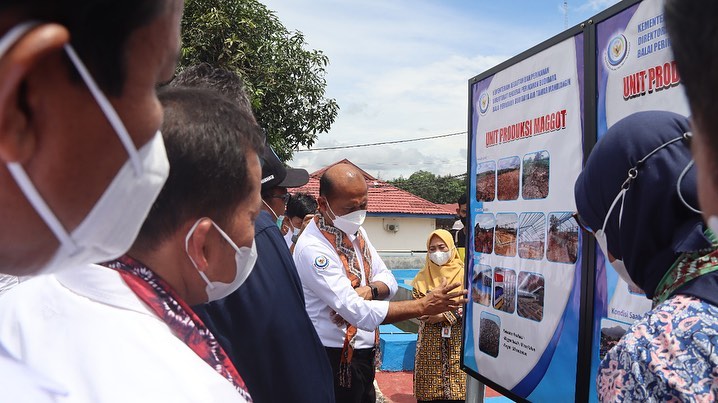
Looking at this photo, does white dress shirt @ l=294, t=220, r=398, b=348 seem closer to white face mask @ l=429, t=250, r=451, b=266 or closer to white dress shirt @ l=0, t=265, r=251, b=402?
white face mask @ l=429, t=250, r=451, b=266

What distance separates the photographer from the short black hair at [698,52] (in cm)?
57

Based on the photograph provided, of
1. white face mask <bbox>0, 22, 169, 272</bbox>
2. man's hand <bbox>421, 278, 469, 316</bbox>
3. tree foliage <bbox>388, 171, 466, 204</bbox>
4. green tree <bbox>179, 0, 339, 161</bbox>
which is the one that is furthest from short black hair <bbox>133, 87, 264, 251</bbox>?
tree foliage <bbox>388, 171, 466, 204</bbox>

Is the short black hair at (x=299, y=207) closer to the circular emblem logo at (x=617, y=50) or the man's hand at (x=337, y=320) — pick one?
the man's hand at (x=337, y=320)

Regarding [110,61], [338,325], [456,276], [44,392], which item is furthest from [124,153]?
[456,276]

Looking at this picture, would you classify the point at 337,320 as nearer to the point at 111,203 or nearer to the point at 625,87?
the point at 625,87

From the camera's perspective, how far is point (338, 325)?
3455 millimetres

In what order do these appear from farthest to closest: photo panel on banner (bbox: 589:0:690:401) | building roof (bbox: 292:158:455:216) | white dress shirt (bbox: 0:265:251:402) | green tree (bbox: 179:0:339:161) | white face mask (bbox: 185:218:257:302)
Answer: building roof (bbox: 292:158:455:216), green tree (bbox: 179:0:339:161), photo panel on banner (bbox: 589:0:690:401), white face mask (bbox: 185:218:257:302), white dress shirt (bbox: 0:265:251:402)

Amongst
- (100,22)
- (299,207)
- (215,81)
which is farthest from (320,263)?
(299,207)

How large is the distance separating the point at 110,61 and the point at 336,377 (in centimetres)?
311

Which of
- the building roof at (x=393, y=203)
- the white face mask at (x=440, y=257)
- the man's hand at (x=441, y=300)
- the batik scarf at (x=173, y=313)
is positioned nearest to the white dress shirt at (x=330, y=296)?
the man's hand at (x=441, y=300)

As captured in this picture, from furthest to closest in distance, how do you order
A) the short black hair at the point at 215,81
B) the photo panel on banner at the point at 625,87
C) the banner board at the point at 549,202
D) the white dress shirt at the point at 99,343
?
the short black hair at the point at 215,81
the banner board at the point at 549,202
the photo panel on banner at the point at 625,87
the white dress shirt at the point at 99,343

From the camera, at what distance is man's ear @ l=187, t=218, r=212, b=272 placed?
4.23 feet

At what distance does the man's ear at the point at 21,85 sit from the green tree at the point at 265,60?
21.4 ft

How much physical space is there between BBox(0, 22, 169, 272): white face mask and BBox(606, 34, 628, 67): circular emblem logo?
1691 millimetres
